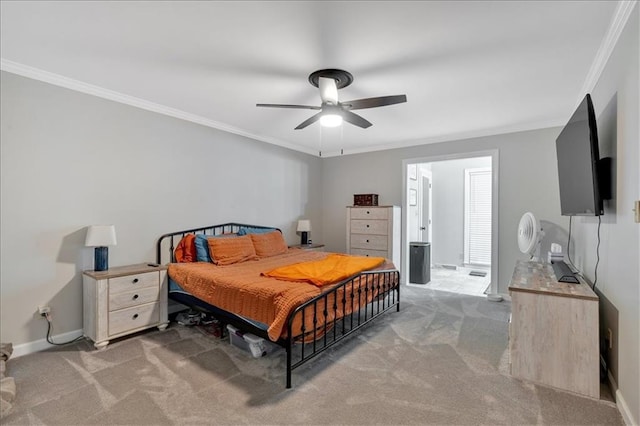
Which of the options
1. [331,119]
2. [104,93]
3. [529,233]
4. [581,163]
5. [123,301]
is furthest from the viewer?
[529,233]

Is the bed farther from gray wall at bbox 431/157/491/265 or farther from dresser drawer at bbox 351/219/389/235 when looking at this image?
gray wall at bbox 431/157/491/265

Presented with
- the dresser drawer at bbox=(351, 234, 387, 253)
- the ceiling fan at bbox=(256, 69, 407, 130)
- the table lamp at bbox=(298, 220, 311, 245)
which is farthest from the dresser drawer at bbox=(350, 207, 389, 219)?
the ceiling fan at bbox=(256, 69, 407, 130)

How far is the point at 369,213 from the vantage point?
5.28 meters

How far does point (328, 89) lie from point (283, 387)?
92.9 inches

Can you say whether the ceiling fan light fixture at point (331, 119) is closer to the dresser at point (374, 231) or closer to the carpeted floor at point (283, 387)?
the carpeted floor at point (283, 387)

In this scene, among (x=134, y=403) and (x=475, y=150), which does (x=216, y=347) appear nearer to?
(x=134, y=403)

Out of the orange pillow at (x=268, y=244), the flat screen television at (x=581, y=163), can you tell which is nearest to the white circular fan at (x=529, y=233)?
the flat screen television at (x=581, y=163)

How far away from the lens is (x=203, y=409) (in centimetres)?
198

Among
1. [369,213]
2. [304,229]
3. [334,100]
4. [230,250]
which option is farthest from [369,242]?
[334,100]

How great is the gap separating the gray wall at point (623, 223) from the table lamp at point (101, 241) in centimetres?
399

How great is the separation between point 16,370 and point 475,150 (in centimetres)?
567

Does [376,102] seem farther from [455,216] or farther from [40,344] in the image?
[455,216]

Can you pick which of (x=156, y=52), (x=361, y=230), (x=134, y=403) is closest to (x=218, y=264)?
(x=134, y=403)

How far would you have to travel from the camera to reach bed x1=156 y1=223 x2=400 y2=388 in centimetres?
228
